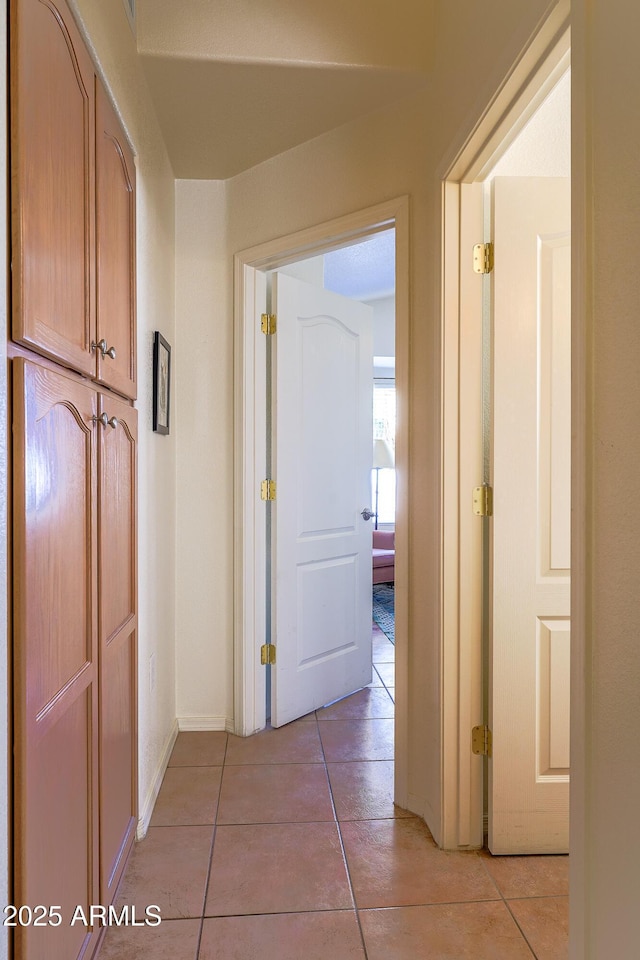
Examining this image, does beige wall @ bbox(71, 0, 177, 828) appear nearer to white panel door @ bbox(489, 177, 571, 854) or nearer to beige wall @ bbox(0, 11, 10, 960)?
beige wall @ bbox(0, 11, 10, 960)

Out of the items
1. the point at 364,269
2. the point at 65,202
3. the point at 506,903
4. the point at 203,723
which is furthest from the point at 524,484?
the point at 364,269

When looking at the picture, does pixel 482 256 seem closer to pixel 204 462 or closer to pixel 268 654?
pixel 204 462

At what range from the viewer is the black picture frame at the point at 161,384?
2.20m

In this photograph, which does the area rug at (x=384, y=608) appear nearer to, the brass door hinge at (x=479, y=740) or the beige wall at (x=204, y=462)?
the beige wall at (x=204, y=462)

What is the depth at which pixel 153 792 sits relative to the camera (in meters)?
2.18

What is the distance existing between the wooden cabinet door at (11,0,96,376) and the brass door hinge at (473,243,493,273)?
1131 millimetres

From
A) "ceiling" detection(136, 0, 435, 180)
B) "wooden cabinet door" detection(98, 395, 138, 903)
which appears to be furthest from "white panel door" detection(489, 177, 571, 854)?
"wooden cabinet door" detection(98, 395, 138, 903)

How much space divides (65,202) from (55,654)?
0.88 metres

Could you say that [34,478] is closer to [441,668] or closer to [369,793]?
[441,668]

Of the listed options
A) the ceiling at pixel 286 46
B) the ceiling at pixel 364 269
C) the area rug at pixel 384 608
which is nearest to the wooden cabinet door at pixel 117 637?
the ceiling at pixel 286 46

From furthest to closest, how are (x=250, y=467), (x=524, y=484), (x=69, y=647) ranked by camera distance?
(x=250, y=467), (x=524, y=484), (x=69, y=647)

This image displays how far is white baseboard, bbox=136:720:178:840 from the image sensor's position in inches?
77.6

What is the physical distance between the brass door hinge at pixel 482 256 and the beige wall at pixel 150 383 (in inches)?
42.3

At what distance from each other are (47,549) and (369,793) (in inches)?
67.1
